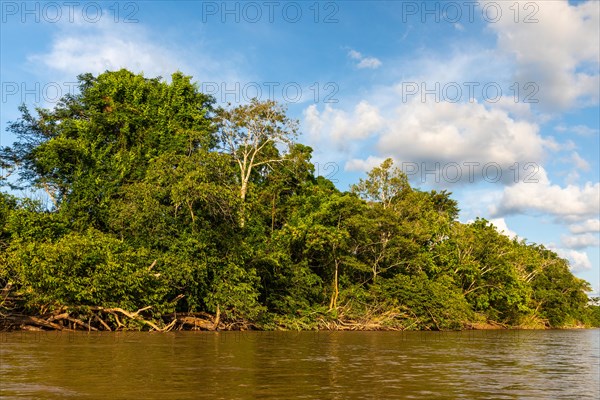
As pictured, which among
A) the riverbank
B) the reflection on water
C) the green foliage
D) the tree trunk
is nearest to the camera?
the reflection on water

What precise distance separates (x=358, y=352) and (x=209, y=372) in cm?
743

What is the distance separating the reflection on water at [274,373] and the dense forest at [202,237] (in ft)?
22.8

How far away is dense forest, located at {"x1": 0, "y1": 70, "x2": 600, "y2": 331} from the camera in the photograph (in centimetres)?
2547

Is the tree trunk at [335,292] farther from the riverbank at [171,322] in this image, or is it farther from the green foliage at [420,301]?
the green foliage at [420,301]

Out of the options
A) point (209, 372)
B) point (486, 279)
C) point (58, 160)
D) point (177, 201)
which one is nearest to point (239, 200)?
point (177, 201)

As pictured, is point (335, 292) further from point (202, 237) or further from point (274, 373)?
point (274, 373)

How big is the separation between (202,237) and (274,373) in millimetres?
17493

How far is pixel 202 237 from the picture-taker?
28609 mm

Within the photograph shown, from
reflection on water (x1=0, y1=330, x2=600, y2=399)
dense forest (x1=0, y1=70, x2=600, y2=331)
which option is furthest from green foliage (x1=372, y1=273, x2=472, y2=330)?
reflection on water (x1=0, y1=330, x2=600, y2=399)

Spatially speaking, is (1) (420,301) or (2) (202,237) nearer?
(2) (202,237)

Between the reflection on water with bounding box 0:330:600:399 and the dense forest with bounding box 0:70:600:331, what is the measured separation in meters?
6.96

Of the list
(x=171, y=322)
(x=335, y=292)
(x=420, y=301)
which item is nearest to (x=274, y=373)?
(x=171, y=322)

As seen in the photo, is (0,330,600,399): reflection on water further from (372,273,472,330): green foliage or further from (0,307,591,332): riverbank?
(372,273,472,330): green foliage

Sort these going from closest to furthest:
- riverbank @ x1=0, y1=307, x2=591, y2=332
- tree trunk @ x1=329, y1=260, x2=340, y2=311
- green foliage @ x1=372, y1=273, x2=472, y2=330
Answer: riverbank @ x1=0, y1=307, x2=591, y2=332 → tree trunk @ x1=329, y1=260, x2=340, y2=311 → green foliage @ x1=372, y1=273, x2=472, y2=330
